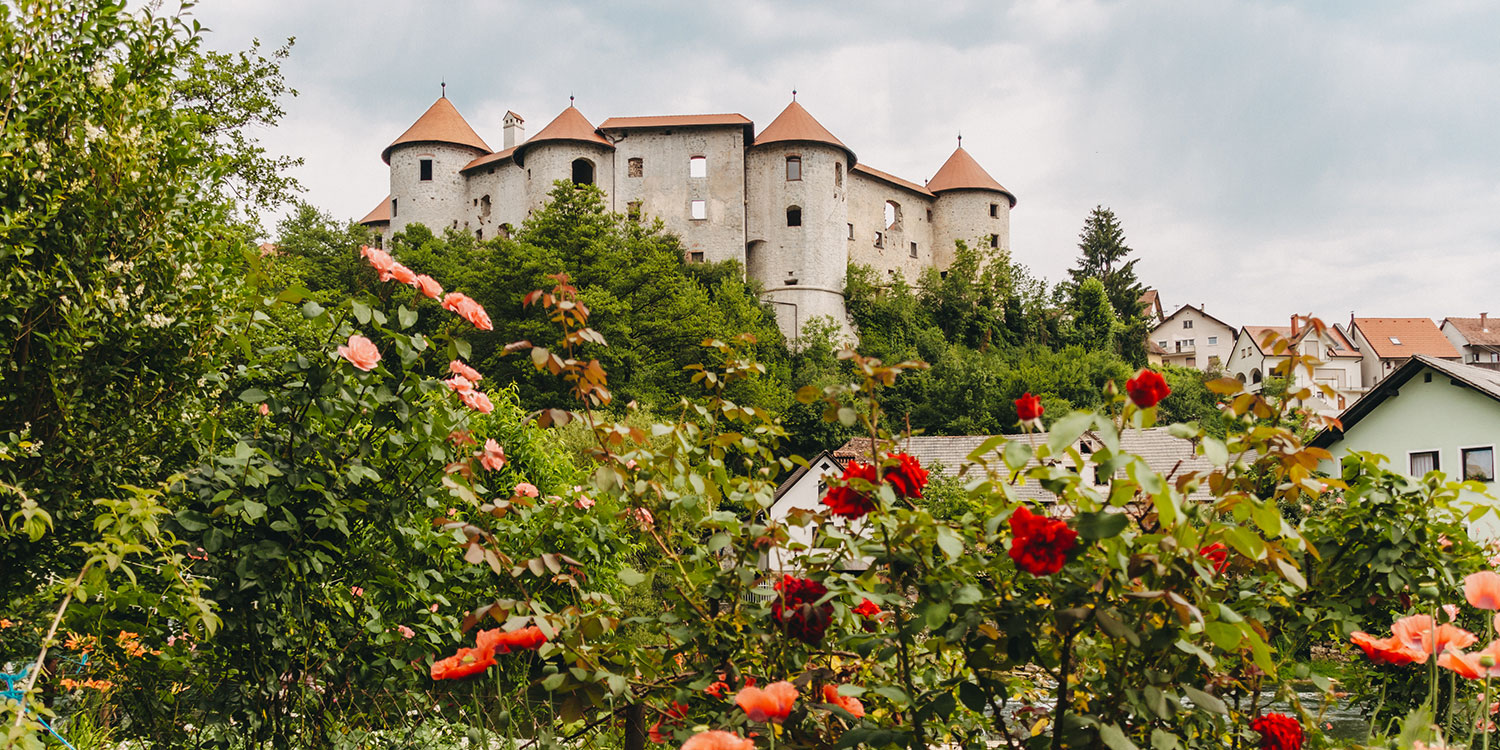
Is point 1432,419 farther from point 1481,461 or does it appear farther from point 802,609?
point 802,609

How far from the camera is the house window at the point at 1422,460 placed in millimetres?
16922

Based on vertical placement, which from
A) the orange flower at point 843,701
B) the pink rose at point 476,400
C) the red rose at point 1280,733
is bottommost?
the red rose at point 1280,733

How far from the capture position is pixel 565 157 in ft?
144

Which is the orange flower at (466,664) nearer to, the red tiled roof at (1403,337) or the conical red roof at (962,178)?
the conical red roof at (962,178)

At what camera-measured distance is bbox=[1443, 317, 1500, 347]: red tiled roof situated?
66.2 metres

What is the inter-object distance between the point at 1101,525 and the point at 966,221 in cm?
5337

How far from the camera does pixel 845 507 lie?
1.75 meters

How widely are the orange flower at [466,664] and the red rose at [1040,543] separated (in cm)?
94

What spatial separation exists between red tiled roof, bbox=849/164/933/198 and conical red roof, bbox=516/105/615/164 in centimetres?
1263

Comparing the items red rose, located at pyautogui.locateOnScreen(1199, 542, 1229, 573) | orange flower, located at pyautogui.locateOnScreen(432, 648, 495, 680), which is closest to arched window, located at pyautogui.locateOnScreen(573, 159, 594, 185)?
orange flower, located at pyautogui.locateOnScreen(432, 648, 495, 680)

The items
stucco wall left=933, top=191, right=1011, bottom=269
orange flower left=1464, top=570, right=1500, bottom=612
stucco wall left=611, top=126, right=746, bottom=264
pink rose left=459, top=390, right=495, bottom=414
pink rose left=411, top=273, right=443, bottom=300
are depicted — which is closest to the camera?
orange flower left=1464, top=570, right=1500, bottom=612

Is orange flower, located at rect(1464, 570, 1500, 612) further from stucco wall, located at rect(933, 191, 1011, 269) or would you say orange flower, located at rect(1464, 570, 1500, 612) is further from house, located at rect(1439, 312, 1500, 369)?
house, located at rect(1439, 312, 1500, 369)

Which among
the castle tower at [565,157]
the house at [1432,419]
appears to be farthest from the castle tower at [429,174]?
the house at [1432,419]

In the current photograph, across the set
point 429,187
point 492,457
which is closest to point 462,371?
point 492,457
